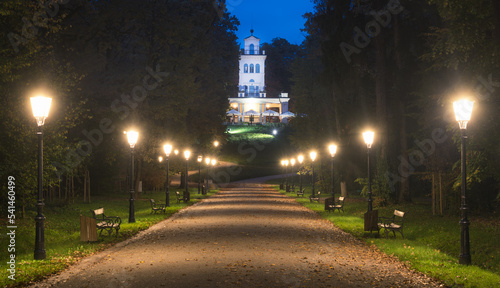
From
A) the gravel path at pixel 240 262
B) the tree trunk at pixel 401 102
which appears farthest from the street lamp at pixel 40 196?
the tree trunk at pixel 401 102

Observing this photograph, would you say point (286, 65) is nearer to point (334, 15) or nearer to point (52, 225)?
point (334, 15)

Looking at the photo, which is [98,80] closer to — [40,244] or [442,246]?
[40,244]

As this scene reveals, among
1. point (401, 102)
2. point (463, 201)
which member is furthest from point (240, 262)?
point (401, 102)

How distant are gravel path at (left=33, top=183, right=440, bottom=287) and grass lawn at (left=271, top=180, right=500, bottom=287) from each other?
46 centimetres

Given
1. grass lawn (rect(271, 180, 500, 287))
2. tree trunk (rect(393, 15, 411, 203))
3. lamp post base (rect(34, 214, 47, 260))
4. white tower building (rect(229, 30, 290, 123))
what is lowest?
grass lawn (rect(271, 180, 500, 287))

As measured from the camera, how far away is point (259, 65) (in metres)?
124

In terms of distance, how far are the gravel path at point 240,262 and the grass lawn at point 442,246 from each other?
1.50 ft

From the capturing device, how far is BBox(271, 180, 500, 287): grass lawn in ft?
36.7

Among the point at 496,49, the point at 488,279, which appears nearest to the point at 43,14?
the point at 496,49

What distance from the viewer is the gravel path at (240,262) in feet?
34.3

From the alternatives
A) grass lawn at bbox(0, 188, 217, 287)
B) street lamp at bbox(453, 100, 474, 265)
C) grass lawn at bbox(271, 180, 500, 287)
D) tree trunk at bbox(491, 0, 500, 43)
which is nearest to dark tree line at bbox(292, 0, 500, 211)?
tree trunk at bbox(491, 0, 500, 43)

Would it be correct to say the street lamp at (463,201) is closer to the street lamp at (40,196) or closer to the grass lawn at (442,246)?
the grass lawn at (442,246)

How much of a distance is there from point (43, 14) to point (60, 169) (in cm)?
727

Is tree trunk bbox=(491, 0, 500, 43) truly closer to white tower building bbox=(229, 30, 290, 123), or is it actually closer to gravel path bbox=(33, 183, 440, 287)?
gravel path bbox=(33, 183, 440, 287)
